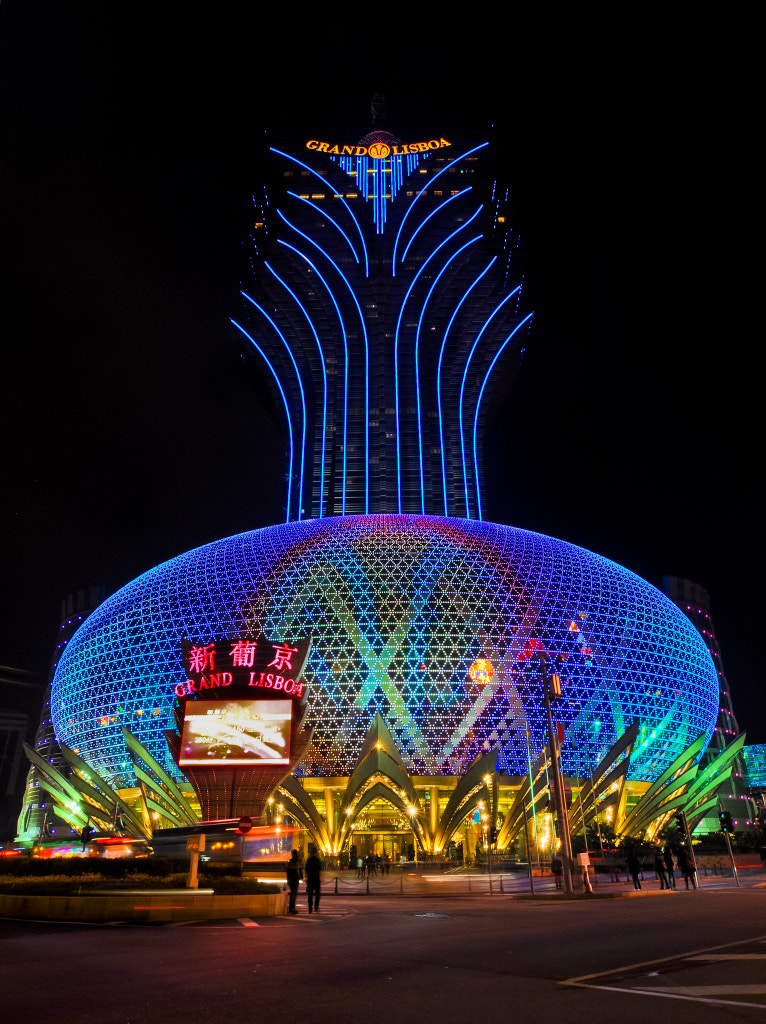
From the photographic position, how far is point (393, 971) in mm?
10234

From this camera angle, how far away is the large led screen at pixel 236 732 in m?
49.9

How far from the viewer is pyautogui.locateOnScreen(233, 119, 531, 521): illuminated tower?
385 feet

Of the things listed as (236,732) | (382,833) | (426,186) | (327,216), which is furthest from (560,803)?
(426,186)

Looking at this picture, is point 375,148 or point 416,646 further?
point 375,148

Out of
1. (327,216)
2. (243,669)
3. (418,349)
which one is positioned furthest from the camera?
(327,216)

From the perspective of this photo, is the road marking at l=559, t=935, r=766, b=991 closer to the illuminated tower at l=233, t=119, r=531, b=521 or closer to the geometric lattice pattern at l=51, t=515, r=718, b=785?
the geometric lattice pattern at l=51, t=515, r=718, b=785

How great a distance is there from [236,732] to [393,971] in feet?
140

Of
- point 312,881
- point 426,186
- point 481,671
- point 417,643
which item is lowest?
point 312,881

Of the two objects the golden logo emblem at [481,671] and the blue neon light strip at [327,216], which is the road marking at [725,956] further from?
the blue neon light strip at [327,216]

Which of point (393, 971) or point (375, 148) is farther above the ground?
point (375, 148)

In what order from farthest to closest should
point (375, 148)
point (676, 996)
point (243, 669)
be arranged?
point (375, 148) → point (243, 669) → point (676, 996)

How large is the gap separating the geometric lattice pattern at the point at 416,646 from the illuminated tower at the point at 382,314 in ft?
136

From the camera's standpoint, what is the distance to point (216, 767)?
164 ft

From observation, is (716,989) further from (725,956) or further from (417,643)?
(417,643)
